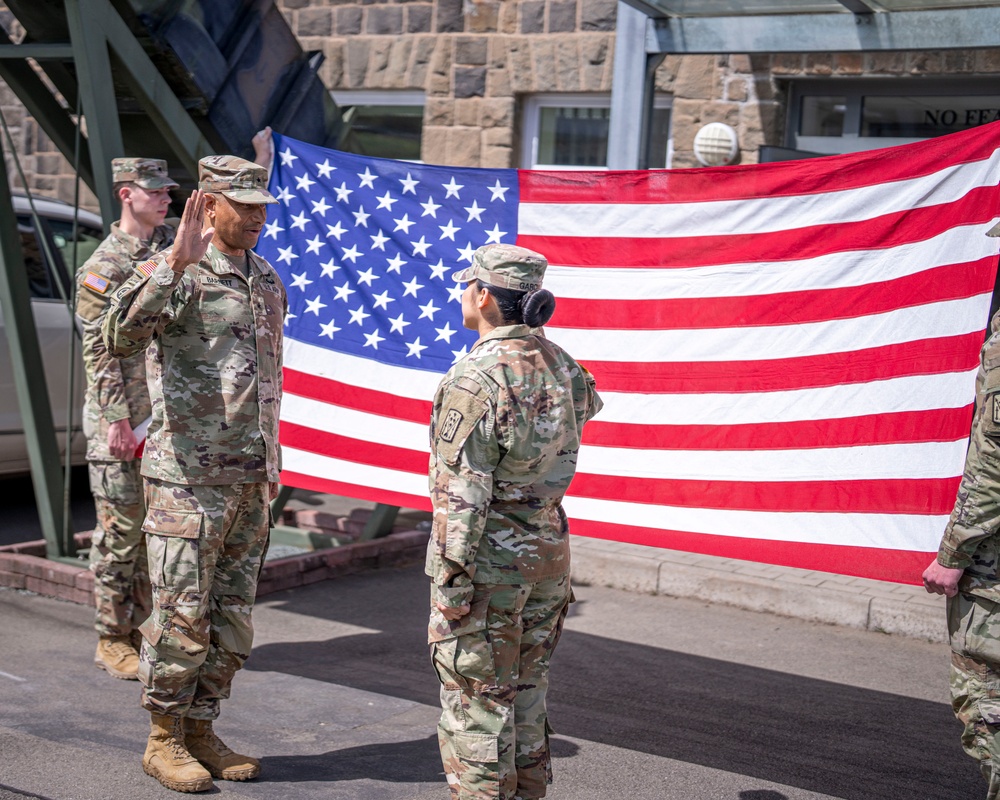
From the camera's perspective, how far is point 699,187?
4996 millimetres

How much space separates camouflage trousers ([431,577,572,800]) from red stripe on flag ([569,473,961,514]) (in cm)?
128

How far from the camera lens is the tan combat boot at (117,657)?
5.36 metres

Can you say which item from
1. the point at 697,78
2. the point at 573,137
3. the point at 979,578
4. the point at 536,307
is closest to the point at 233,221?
the point at 536,307

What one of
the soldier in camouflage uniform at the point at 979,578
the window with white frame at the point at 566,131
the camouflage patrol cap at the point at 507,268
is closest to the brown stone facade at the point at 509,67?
the window with white frame at the point at 566,131

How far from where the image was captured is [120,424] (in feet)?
18.0

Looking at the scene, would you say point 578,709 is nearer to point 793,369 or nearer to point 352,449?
point 352,449

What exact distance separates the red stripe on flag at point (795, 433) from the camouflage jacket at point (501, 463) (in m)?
1.29

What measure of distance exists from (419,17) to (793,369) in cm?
635

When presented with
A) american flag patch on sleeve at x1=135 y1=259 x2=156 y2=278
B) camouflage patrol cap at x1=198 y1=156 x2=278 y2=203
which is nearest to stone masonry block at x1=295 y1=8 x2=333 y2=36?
camouflage patrol cap at x1=198 y1=156 x2=278 y2=203

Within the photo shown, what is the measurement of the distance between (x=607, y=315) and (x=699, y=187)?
658mm

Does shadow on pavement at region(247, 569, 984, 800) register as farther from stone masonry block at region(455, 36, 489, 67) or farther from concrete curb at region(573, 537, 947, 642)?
stone masonry block at region(455, 36, 489, 67)

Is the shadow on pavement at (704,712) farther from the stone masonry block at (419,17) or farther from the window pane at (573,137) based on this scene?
the stone masonry block at (419,17)

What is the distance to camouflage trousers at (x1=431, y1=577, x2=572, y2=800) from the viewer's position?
3.61m

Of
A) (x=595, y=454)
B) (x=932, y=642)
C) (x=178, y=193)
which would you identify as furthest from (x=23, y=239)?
(x=932, y=642)
